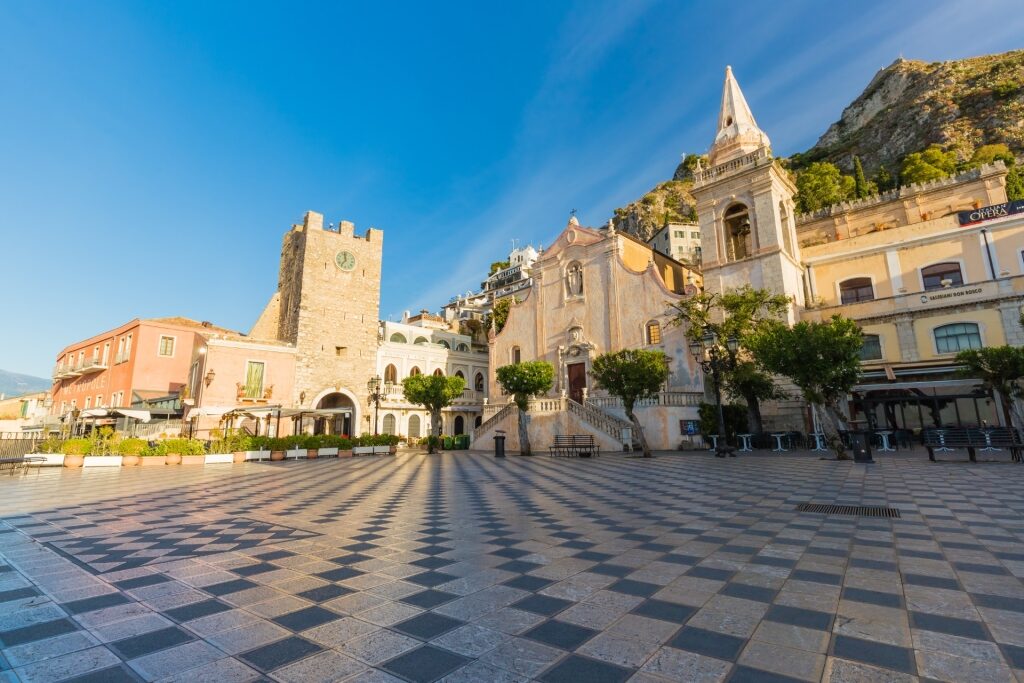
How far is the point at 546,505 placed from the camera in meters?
8.56

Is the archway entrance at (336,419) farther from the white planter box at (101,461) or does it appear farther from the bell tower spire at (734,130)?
the bell tower spire at (734,130)

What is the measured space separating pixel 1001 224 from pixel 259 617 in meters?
35.8

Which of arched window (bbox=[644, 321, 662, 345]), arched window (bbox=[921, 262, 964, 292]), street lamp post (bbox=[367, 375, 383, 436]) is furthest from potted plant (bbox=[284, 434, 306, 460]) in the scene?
arched window (bbox=[921, 262, 964, 292])

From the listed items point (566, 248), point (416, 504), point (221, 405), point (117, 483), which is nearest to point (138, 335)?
point (221, 405)

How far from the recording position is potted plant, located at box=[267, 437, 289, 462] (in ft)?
76.1

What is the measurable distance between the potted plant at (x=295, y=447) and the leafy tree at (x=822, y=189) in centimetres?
5193

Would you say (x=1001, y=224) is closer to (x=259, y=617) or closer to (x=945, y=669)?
(x=945, y=669)

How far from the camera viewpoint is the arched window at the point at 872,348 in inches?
1017

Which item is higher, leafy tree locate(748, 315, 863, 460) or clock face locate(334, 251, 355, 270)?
clock face locate(334, 251, 355, 270)

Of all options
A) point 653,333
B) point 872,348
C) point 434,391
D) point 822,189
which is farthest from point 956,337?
point 822,189

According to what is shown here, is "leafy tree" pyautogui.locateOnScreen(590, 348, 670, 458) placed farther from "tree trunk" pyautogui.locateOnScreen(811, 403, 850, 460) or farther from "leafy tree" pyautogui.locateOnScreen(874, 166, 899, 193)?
"leafy tree" pyautogui.locateOnScreen(874, 166, 899, 193)

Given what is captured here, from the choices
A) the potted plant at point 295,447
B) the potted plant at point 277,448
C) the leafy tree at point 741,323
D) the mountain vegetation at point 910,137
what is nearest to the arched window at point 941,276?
the leafy tree at point 741,323

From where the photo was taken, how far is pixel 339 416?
35.2 metres

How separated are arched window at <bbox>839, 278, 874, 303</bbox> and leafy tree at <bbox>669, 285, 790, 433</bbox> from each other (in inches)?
257
